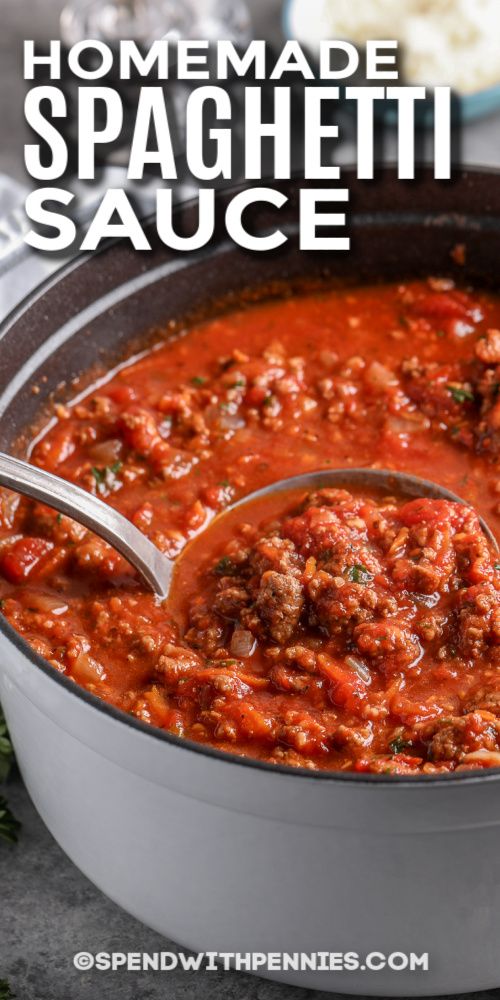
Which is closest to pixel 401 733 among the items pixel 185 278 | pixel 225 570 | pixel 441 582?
pixel 441 582

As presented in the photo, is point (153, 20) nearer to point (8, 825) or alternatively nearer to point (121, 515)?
point (121, 515)

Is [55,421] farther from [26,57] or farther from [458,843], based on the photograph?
[26,57]

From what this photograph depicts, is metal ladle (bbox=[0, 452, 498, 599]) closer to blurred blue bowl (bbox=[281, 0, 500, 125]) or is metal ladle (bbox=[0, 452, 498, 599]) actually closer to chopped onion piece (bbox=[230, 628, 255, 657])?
chopped onion piece (bbox=[230, 628, 255, 657])

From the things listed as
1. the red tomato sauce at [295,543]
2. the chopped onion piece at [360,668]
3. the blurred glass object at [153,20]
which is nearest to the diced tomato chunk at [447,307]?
the red tomato sauce at [295,543]

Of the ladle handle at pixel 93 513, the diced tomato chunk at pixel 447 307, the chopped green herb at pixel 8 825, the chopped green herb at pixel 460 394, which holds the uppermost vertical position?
the diced tomato chunk at pixel 447 307

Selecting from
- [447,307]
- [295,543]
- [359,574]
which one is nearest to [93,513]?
[295,543]

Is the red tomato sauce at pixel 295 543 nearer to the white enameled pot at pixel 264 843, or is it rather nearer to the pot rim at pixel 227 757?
the white enameled pot at pixel 264 843

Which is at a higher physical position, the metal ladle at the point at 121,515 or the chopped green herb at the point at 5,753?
the metal ladle at the point at 121,515

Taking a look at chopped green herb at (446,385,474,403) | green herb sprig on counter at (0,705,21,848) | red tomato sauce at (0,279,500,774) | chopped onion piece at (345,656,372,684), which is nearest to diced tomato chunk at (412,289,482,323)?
red tomato sauce at (0,279,500,774)

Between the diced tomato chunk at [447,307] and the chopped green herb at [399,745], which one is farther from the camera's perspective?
the diced tomato chunk at [447,307]
